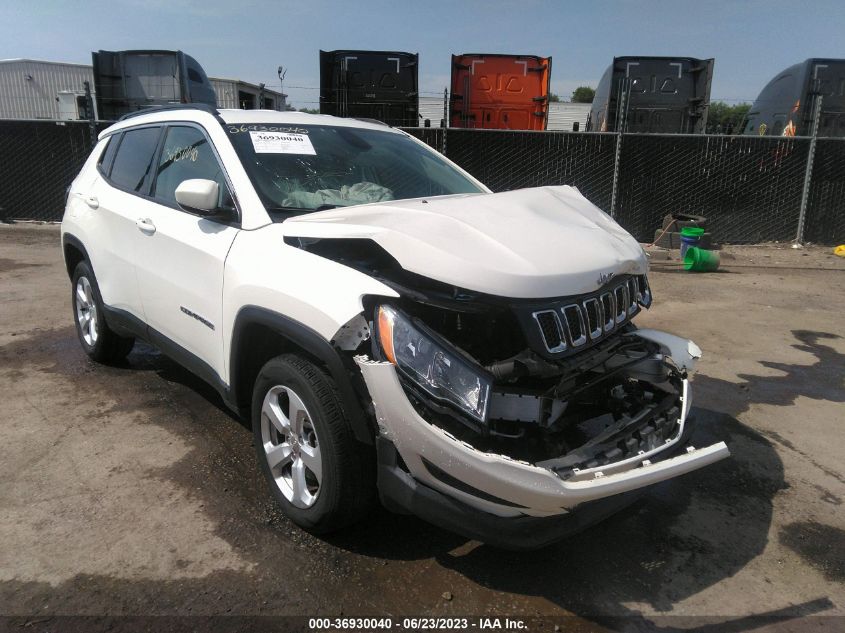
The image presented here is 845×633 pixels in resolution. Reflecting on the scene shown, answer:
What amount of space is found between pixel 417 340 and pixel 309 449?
0.76m

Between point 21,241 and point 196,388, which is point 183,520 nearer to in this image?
point 196,388

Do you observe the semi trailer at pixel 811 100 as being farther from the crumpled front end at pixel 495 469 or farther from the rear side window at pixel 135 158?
the crumpled front end at pixel 495 469

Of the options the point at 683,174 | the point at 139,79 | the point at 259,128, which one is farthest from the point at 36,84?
the point at 259,128

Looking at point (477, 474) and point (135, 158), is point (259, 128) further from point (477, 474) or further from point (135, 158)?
point (477, 474)

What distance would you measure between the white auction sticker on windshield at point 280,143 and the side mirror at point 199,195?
42 centimetres

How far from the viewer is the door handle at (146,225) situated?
3732 millimetres

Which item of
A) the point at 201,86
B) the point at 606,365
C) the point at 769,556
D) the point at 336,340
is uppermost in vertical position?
A: the point at 201,86

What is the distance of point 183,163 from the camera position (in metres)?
3.74

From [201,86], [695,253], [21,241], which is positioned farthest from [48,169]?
[695,253]

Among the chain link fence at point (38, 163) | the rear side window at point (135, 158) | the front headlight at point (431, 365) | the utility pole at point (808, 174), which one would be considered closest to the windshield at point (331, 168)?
the rear side window at point (135, 158)

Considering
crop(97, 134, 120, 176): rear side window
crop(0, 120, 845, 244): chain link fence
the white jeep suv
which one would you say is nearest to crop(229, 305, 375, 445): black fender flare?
the white jeep suv

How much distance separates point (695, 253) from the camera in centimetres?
930

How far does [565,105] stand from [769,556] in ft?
76.4

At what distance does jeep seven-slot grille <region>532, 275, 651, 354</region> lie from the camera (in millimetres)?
2442
